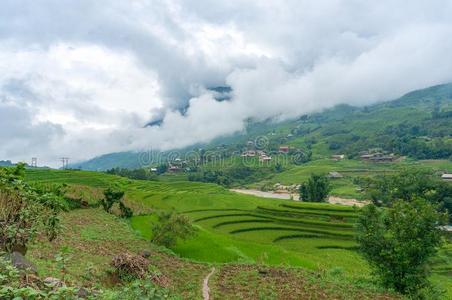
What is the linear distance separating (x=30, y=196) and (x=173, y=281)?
6822 millimetres

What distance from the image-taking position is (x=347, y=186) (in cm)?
11444

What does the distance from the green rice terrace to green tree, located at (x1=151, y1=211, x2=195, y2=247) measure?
145 centimetres

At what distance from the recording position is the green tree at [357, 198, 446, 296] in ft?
64.1

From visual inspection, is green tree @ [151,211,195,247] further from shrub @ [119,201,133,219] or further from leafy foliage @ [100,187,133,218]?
shrub @ [119,201,133,219]

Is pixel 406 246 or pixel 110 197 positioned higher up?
pixel 110 197

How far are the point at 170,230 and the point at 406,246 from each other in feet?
46.1

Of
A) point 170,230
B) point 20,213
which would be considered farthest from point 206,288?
point 170,230

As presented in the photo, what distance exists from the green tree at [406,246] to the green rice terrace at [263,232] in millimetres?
2399

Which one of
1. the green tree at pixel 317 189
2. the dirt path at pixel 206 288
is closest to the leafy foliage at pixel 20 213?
the dirt path at pixel 206 288

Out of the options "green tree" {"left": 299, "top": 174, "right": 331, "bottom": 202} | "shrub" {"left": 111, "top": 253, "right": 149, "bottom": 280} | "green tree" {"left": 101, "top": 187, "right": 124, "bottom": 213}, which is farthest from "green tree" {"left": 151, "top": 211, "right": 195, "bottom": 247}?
"green tree" {"left": 299, "top": 174, "right": 331, "bottom": 202}

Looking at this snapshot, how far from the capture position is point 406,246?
19531mm

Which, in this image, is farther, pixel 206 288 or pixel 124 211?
pixel 124 211

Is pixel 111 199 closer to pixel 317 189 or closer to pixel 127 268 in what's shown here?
pixel 127 268

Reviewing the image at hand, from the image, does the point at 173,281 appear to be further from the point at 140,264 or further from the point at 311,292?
the point at 311,292
